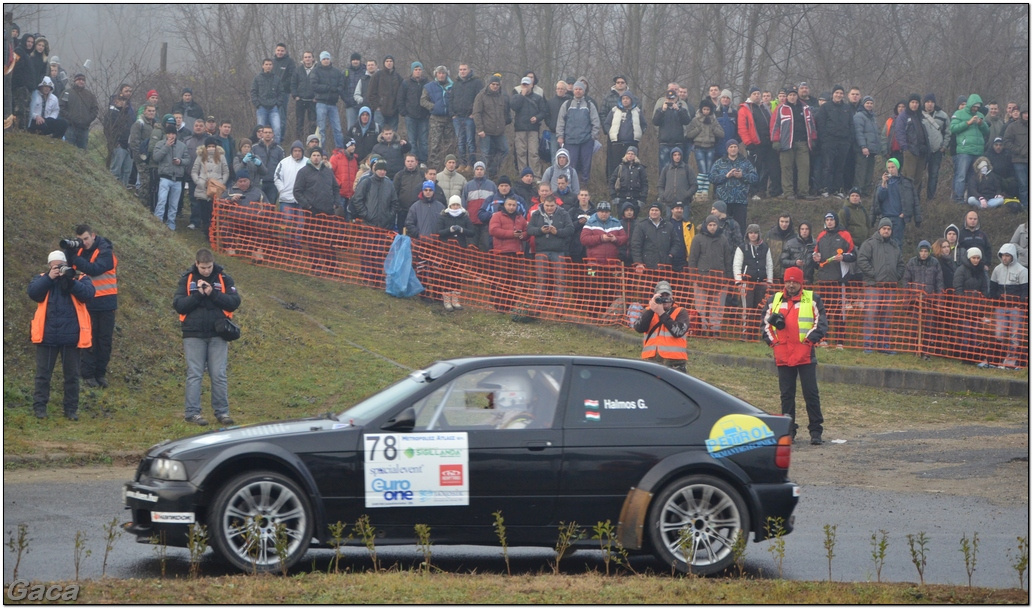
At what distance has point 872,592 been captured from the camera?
7.15 meters

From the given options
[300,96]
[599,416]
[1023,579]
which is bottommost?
[1023,579]

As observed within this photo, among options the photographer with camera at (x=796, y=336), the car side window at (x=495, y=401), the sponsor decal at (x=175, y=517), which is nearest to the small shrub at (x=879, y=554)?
the car side window at (x=495, y=401)

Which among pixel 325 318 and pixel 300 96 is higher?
pixel 300 96

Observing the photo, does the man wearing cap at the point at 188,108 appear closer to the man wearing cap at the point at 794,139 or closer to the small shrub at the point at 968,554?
the man wearing cap at the point at 794,139

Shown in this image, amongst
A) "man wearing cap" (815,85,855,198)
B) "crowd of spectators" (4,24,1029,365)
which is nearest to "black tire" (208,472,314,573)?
"crowd of spectators" (4,24,1029,365)

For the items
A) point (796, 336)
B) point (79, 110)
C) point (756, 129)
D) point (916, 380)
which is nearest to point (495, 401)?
point (796, 336)

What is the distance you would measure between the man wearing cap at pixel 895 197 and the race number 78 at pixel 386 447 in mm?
16766

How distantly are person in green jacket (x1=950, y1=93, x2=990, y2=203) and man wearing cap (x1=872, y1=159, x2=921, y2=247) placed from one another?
8.10 feet

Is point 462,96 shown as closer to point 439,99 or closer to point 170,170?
point 439,99

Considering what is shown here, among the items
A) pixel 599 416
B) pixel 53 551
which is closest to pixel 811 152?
pixel 599 416

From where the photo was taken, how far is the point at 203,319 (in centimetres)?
1318

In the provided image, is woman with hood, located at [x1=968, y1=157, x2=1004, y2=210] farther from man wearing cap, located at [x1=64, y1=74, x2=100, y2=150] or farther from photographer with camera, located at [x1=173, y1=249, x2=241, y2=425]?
man wearing cap, located at [x1=64, y1=74, x2=100, y2=150]

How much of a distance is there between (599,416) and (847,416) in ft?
29.0

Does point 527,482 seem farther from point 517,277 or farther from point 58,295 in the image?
point 517,277
